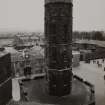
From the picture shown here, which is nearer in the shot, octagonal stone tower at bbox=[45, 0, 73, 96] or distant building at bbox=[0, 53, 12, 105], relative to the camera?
octagonal stone tower at bbox=[45, 0, 73, 96]

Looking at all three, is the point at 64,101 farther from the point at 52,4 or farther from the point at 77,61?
the point at 77,61

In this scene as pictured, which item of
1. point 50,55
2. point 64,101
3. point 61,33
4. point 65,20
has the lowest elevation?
point 64,101

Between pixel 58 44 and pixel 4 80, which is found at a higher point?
pixel 58 44

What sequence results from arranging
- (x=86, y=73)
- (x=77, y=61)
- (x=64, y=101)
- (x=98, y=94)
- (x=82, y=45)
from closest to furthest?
1. (x=64, y=101)
2. (x=98, y=94)
3. (x=86, y=73)
4. (x=77, y=61)
5. (x=82, y=45)

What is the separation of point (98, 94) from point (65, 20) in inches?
343

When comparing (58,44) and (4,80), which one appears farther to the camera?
(4,80)

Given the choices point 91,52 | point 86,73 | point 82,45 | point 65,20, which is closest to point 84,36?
point 82,45

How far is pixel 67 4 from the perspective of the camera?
959 cm

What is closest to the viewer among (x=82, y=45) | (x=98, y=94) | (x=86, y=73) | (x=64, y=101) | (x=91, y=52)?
(x=64, y=101)

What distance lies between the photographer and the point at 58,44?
9.92 meters

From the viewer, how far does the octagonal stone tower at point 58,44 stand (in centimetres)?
960

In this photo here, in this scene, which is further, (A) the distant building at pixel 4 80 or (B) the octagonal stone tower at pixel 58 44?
(A) the distant building at pixel 4 80

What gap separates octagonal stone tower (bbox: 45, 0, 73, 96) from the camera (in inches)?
378

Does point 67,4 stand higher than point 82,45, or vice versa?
point 67,4
